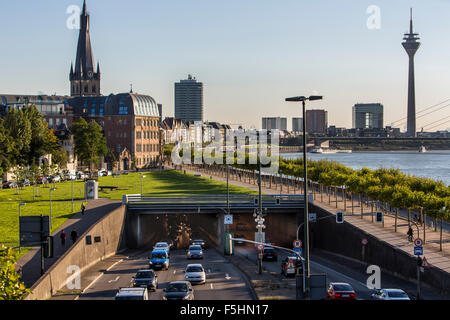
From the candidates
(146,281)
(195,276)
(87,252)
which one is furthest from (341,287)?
(87,252)

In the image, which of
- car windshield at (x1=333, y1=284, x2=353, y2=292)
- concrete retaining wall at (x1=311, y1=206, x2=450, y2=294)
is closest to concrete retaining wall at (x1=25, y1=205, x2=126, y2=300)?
car windshield at (x1=333, y1=284, x2=353, y2=292)

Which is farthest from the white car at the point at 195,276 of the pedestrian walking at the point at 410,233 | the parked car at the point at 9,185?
the parked car at the point at 9,185

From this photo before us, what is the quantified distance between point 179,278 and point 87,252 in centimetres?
805

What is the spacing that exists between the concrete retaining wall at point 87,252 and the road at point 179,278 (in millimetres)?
1608

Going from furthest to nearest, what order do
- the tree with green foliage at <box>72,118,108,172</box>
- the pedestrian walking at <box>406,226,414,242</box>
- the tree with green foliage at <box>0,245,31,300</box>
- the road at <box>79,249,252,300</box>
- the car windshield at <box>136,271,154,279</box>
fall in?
the tree with green foliage at <box>72,118,108,172</box> → the pedestrian walking at <box>406,226,414,242</box> → the car windshield at <box>136,271,154,279</box> → the road at <box>79,249,252,300</box> → the tree with green foliage at <box>0,245,31,300</box>

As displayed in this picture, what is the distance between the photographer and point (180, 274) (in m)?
38.6

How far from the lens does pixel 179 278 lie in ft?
121

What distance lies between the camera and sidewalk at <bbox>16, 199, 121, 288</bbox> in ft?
107

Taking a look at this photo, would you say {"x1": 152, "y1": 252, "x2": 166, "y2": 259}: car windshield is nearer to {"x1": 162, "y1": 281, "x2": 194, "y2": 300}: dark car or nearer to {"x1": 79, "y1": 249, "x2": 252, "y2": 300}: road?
{"x1": 79, "y1": 249, "x2": 252, "y2": 300}: road

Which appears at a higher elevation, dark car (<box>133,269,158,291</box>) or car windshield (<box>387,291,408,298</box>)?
car windshield (<box>387,291,408,298</box>)

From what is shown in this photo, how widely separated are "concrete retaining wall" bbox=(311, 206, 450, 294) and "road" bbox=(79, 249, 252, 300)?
9992 mm

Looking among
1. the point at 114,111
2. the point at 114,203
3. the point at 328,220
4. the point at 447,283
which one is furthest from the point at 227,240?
the point at 114,111

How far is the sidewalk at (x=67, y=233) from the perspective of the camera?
107 feet

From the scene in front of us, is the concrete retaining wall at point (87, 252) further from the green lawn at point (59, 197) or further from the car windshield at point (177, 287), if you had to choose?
the car windshield at point (177, 287)
